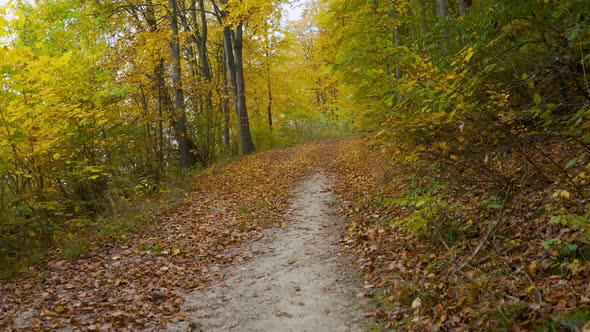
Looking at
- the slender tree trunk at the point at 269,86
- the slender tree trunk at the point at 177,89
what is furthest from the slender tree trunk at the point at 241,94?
the slender tree trunk at the point at 269,86

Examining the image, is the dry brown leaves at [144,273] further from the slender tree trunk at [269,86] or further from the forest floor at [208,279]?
the slender tree trunk at [269,86]

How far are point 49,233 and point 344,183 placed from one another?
732 centimetres

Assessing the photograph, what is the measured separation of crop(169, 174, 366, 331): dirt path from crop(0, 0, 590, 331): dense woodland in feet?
1.41

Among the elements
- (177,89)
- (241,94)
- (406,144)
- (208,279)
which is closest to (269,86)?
(241,94)

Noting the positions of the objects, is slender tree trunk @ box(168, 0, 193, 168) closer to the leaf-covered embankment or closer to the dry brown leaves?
the dry brown leaves

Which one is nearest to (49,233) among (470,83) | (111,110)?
(111,110)

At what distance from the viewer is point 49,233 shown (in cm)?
845

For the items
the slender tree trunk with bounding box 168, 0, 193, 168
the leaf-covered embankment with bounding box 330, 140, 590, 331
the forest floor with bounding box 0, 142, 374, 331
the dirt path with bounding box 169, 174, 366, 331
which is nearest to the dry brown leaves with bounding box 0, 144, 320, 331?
the forest floor with bounding box 0, 142, 374, 331

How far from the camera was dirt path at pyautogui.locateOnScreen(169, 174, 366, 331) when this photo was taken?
4707mm

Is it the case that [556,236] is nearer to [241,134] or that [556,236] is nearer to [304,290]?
[304,290]

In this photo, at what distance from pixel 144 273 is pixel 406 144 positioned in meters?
4.53

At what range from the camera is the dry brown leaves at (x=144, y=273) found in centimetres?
507

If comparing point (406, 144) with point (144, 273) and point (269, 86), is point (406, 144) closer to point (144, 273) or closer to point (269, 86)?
point (144, 273)

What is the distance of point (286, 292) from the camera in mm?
5473
